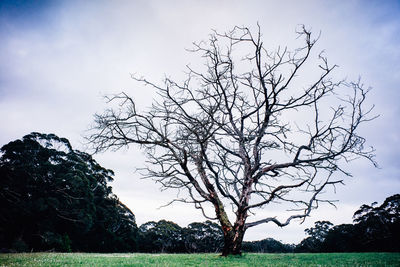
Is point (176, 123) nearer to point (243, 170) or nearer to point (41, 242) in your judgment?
point (243, 170)

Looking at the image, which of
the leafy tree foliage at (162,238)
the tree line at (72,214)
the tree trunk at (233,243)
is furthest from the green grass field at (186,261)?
the leafy tree foliage at (162,238)

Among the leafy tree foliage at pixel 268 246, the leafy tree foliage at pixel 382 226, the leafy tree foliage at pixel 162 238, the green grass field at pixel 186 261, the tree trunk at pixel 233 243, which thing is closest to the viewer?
the green grass field at pixel 186 261

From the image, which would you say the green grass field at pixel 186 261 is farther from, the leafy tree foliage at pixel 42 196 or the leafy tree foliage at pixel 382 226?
the leafy tree foliage at pixel 382 226

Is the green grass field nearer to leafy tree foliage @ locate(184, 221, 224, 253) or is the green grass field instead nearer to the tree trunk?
the tree trunk

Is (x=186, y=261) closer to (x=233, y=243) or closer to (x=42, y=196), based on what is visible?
(x=233, y=243)

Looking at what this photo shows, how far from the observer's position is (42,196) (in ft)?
88.9

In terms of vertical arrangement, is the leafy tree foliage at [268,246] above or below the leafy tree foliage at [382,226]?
below

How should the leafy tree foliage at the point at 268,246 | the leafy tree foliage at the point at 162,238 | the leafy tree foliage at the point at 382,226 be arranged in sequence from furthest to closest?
the leafy tree foliage at the point at 162,238 < the leafy tree foliage at the point at 268,246 < the leafy tree foliage at the point at 382,226

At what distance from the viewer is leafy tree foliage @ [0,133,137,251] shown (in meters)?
→ 25.4

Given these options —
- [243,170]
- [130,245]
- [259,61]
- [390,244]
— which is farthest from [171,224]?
[259,61]

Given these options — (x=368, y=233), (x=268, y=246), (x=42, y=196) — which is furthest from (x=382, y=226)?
(x=42, y=196)

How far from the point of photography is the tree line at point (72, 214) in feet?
84.6

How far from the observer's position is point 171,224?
5053cm

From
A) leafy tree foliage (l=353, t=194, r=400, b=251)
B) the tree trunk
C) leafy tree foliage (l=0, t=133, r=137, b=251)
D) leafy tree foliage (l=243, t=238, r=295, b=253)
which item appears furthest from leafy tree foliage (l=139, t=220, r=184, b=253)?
the tree trunk
